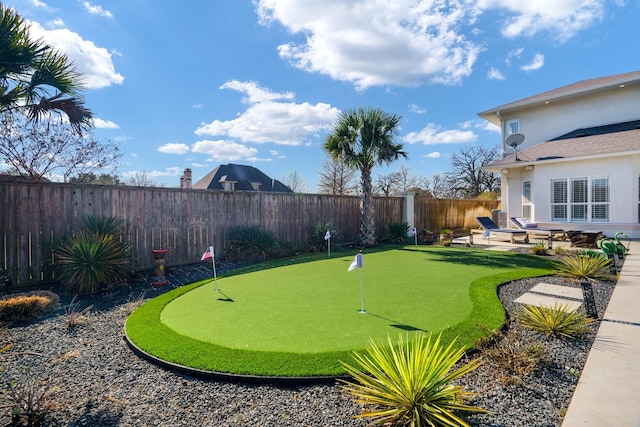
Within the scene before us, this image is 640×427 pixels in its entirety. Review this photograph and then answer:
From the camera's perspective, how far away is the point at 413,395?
207 cm

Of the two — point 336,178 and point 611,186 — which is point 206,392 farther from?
point 336,178

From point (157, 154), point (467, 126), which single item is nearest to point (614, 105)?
point (467, 126)

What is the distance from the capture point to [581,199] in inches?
488

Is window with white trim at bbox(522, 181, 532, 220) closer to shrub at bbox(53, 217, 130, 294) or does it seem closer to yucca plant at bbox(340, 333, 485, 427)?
yucca plant at bbox(340, 333, 485, 427)

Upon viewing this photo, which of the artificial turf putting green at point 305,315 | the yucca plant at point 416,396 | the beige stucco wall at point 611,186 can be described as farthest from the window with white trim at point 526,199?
the yucca plant at point 416,396

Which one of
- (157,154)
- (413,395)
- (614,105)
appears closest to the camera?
(413,395)

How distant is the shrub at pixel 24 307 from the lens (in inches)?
172

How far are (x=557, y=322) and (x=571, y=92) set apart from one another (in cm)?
1537

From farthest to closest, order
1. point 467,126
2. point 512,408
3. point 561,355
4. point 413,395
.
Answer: point 467,126, point 561,355, point 512,408, point 413,395

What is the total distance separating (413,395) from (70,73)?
827 cm

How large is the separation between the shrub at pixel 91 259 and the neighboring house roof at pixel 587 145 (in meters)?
14.5

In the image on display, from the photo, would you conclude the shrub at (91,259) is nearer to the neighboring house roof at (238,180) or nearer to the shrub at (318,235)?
the shrub at (318,235)

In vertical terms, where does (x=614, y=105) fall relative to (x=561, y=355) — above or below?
above

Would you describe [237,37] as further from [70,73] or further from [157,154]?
[157,154]
